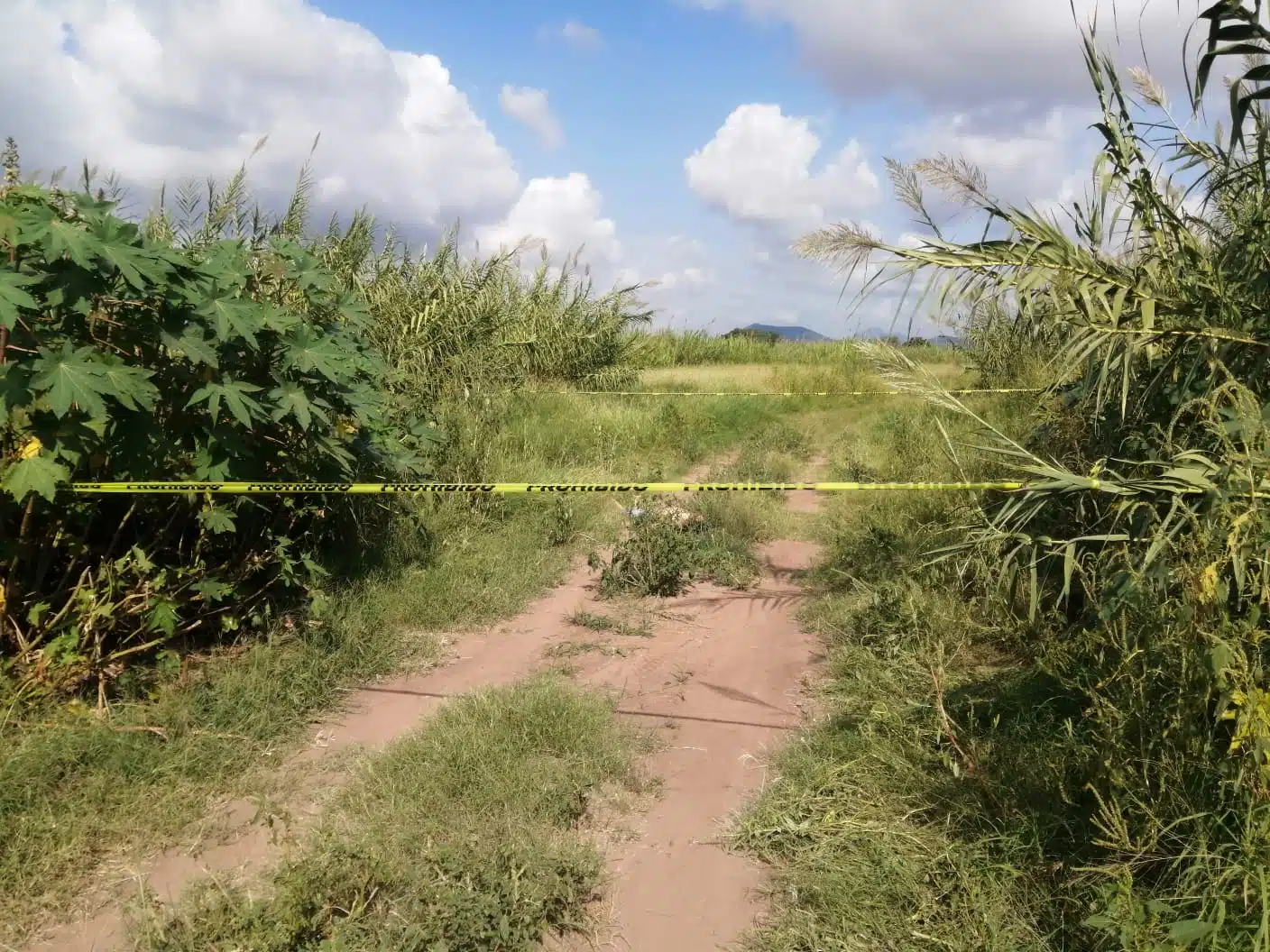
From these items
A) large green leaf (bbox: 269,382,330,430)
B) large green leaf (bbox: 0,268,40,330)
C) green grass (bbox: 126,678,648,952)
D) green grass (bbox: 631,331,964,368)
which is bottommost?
green grass (bbox: 126,678,648,952)

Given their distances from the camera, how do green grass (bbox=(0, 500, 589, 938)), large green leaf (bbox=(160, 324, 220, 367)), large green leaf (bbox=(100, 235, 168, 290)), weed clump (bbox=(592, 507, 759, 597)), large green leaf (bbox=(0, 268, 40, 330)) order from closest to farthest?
green grass (bbox=(0, 500, 589, 938)) < large green leaf (bbox=(0, 268, 40, 330)) < large green leaf (bbox=(100, 235, 168, 290)) < large green leaf (bbox=(160, 324, 220, 367)) < weed clump (bbox=(592, 507, 759, 597))

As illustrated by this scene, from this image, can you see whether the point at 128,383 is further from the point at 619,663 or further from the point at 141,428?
the point at 619,663

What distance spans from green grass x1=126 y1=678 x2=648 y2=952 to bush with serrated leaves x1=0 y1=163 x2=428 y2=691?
132 centimetres

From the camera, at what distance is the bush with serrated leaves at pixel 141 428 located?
3199mm

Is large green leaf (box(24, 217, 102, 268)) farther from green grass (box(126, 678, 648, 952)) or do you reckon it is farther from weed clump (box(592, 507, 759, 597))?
weed clump (box(592, 507, 759, 597))

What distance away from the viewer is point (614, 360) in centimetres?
1295

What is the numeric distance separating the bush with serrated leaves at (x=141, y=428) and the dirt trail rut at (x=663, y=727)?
94 centimetres

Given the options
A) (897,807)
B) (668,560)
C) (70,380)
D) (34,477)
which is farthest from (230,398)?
(897,807)

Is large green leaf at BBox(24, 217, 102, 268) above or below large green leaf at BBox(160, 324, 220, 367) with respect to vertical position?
above

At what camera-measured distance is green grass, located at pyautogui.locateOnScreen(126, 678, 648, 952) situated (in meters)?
2.41

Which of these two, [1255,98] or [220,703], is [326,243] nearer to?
[220,703]

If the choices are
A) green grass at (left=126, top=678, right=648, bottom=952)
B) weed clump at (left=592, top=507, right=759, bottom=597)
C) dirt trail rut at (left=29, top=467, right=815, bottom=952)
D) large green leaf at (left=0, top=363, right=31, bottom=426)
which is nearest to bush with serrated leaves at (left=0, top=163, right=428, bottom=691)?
large green leaf at (left=0, top=363, right=31, bottom=426)

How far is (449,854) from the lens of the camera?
8.84 feet

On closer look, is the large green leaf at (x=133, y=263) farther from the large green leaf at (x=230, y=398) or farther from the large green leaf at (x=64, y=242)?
the large green leaf at (x=230, y=398)
